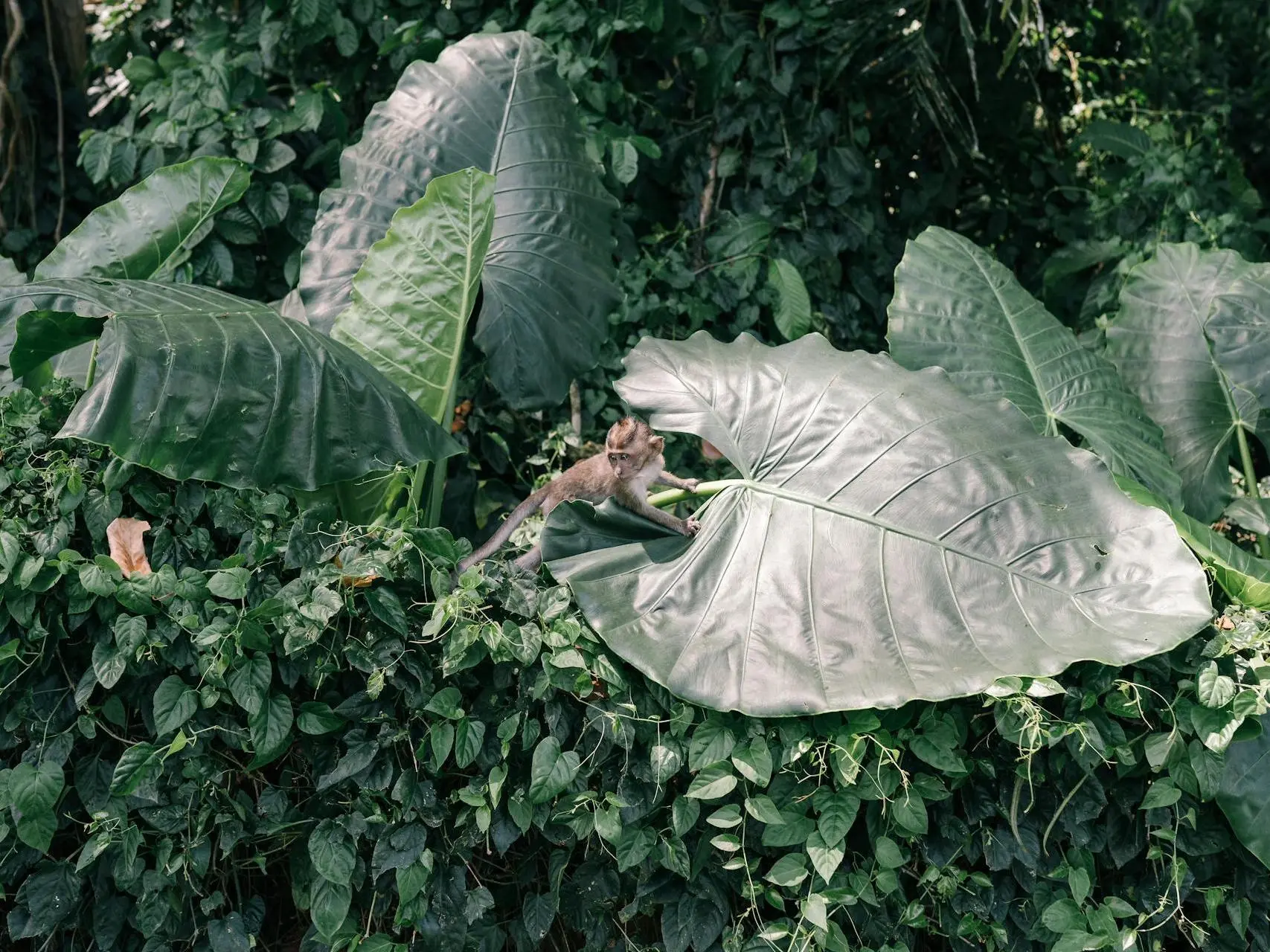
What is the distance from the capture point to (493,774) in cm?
199

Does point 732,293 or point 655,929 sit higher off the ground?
point 732,293

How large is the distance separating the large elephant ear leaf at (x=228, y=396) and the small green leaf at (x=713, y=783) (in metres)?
0.74

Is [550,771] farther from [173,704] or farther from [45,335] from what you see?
[45,335]

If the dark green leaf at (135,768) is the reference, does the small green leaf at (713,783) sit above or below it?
above

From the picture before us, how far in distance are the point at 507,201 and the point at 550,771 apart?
152 cm

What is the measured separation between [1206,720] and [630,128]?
2515 millimetres

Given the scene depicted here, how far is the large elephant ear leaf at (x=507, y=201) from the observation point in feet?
9.10

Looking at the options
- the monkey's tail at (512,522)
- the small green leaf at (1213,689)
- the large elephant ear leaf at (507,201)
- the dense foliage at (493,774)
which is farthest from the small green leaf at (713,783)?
the large elephant ear leaf at (507,201)

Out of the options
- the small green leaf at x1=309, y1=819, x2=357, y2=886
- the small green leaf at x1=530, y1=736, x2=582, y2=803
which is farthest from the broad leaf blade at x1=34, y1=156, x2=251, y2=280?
the small green leaf at x1=530, y1=736, x2=582, y2=803

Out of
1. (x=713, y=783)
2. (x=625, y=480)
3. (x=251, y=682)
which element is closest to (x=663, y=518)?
(x=625, y=480)

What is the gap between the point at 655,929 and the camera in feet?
7.10

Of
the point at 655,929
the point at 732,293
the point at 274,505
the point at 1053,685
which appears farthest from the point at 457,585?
the point at 732,293

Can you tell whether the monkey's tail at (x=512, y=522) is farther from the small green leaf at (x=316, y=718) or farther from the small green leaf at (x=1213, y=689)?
the small green leaf at (x=1213, y=689)

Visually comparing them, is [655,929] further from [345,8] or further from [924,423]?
[345,8]
